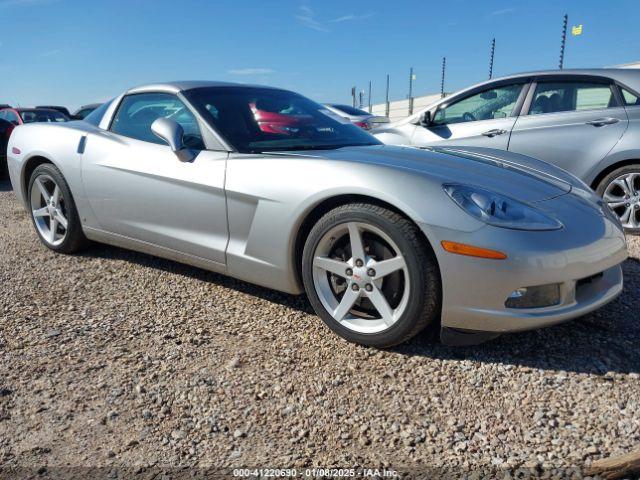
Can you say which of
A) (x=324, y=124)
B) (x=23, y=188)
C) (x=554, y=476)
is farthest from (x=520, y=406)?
(x=23, y=188)

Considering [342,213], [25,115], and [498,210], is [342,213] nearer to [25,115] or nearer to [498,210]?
[498,210]

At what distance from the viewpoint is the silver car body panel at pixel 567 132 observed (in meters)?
4.59

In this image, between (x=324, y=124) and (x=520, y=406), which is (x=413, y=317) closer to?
(x=520, y=406)

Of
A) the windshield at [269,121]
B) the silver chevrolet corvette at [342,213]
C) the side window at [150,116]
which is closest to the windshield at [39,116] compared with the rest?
the side window at [150,116]

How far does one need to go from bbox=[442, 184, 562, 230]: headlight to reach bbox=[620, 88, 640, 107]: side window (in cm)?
296

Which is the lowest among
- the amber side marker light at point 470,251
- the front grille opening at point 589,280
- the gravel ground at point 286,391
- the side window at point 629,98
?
the gravel ground at point 286,391

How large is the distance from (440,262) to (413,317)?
0.28 meters

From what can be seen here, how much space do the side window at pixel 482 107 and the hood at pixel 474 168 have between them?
6.51 feet

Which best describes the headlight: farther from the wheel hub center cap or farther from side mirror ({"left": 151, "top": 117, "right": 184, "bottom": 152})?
side mirror ({"left": 151, "top": 117, "right": 184, "bottom": 152})

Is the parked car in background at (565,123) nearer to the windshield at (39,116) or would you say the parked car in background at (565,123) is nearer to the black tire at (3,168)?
the black tire at (3,168)

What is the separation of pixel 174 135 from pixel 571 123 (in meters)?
3.52

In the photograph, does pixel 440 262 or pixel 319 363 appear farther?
pixel 319 363

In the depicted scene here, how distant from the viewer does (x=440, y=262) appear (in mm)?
2320

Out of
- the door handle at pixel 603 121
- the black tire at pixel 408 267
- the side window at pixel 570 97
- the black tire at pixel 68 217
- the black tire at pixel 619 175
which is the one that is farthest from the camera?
the side window at pixel 570 97
